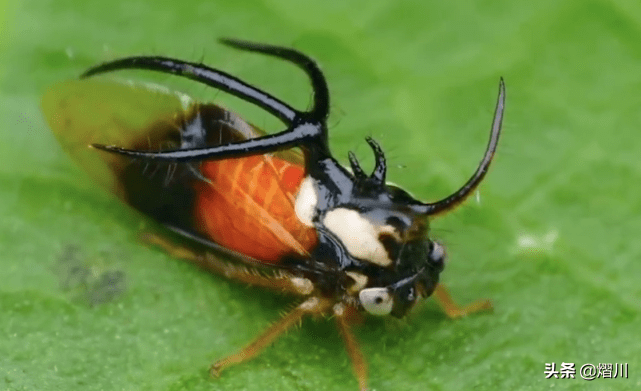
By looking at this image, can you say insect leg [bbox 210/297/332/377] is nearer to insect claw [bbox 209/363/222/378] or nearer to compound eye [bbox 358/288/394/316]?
insect claw [bbox 209/363/222/378]

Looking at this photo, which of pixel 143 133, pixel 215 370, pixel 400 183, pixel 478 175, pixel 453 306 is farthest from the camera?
pixel 400 183

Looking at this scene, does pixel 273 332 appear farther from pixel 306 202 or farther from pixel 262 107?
pixel 262 107

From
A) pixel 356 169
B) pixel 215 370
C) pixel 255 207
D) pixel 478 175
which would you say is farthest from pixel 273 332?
pixel 478 175

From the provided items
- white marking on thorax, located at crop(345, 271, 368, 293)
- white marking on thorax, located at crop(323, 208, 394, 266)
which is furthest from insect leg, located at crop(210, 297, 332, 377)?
white marking on thorax, located at crop(323, 208, 394, 266)

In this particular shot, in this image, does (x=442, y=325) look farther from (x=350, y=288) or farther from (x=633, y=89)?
(x=633, y=89)

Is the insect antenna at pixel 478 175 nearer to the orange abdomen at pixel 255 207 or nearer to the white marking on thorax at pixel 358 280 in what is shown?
the white marking on thorax at pixel 358 280

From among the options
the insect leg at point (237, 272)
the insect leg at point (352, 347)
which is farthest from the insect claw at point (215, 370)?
the insect leg at point (352, 347)

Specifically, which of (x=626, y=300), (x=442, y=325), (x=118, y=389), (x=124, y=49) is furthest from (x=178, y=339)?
(x=626, y=300)
